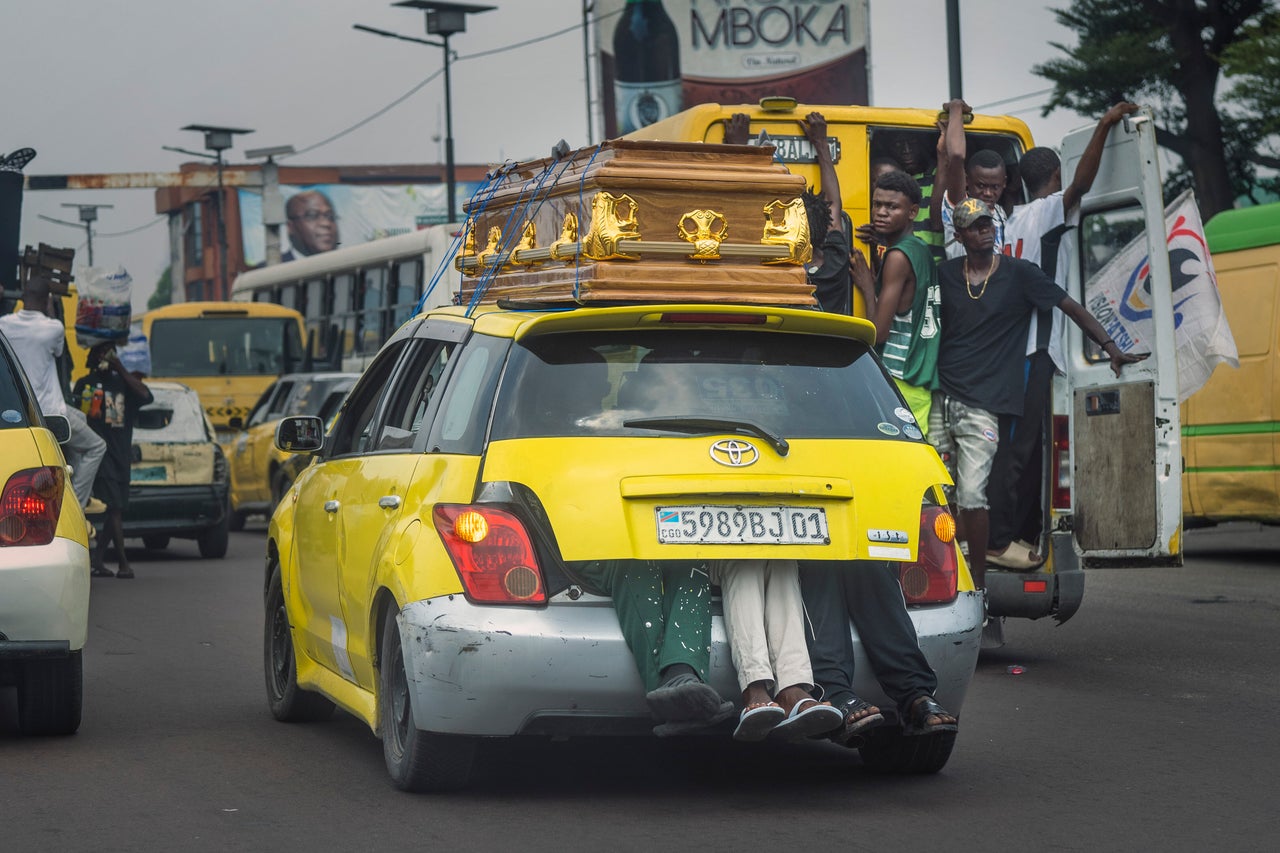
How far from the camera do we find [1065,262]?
9906mm

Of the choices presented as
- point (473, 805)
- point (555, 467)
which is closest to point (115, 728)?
point (473, 805)

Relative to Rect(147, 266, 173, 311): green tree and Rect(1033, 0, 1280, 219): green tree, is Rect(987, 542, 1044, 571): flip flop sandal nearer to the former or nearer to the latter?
Rect(1033, 0, 1280, 219): green tree

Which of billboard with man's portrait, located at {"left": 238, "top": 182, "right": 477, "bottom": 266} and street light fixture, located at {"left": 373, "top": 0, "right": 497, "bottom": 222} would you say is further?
billboard with man's portrait, located at {"left": 238, "top": 182, "right": 477, "bottom": 266}

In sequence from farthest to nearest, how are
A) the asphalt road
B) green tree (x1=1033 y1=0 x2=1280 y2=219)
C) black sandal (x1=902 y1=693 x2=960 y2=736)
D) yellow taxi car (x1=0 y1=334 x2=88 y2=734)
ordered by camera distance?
green tree (x1=1033 y1=0 x2=1280 y2=219)
yellow taxi car (x1=0 y1=334 x2=88 y2=734)
black sandal (x1=902 y1=693 x2=960 y2=736)
the asphalt road

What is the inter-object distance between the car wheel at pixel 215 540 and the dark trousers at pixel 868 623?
1248 cm

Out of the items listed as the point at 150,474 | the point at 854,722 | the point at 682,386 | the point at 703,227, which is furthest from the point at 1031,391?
the point at 150,474

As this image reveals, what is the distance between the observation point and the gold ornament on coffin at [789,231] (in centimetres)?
723

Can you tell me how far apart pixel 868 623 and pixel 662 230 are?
1.73 m

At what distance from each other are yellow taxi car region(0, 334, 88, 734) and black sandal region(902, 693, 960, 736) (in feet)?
10.1

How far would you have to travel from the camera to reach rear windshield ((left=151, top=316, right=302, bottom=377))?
1132 inches

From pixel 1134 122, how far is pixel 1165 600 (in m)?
4.56

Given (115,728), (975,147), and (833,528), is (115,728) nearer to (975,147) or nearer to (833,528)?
(833,528)

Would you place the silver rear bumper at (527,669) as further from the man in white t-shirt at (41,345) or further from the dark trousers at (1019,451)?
the man in white t-shirt at (41,345)

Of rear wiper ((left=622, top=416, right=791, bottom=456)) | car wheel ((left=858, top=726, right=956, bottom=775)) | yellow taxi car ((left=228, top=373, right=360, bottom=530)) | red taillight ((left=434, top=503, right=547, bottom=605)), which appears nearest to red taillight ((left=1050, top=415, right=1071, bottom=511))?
car wheel ((left=858, top=726, right=956, bottom=775))
